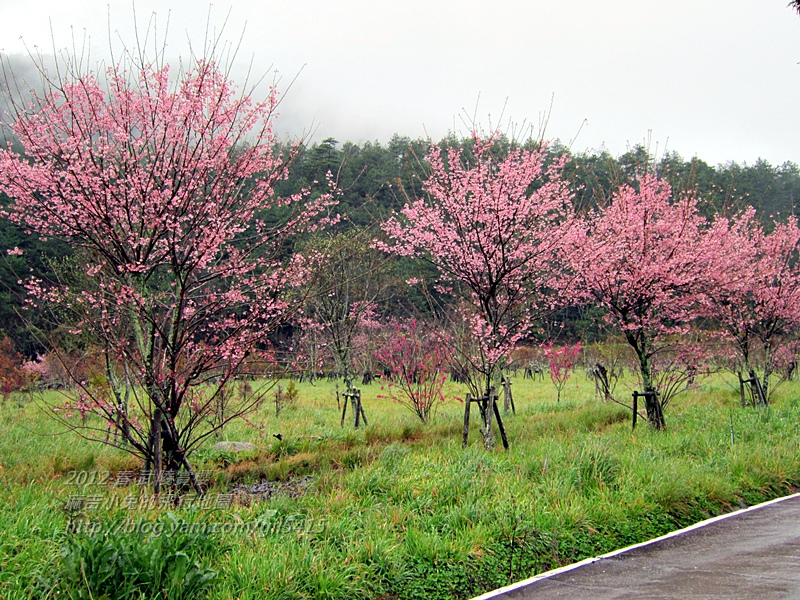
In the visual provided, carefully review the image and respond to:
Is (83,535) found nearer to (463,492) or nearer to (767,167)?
(463,492)

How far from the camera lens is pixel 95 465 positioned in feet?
28.8

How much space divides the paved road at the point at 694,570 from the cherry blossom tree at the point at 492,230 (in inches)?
166

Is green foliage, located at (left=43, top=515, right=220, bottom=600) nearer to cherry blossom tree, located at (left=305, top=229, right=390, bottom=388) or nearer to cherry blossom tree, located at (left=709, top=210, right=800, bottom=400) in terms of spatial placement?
cherry blossom tree, located at (left=305, top=229, right=390, bottom=388)

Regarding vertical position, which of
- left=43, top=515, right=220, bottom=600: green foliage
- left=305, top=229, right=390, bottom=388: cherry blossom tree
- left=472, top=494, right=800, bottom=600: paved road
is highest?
left=305, top=229, right=390, bottom=388: cherry blossom tree

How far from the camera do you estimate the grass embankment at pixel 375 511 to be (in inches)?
160

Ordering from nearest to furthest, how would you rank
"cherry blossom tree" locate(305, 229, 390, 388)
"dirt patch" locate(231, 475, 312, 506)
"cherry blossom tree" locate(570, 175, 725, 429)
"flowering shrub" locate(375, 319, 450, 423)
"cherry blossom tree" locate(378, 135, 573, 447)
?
1. "dirt patch" locate(231, 475, 312, 506)
2. "cherry blossom tree" locate(378, 135, 573, 447)
3. "cherry blossom tree" locate(570, 175, 725, 429)
4. "flowering shrub" locate(375, 319, 450, 423)
5. "cherry blossom tree" locate(305, 229, 390, 388)

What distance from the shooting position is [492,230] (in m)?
10.1

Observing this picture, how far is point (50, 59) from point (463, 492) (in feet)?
24.0

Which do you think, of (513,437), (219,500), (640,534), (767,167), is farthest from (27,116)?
(767,167)

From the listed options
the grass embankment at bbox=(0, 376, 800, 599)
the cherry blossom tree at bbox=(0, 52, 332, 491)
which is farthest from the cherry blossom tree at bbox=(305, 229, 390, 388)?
the cherry blossom tree at bbox=(0, 52, 332, 491)

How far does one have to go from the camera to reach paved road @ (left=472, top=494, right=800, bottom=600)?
14.2 feet

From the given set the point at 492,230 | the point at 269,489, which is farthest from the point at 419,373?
the point at 269,489

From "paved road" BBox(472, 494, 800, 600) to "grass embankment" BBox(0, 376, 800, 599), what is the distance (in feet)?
0.95

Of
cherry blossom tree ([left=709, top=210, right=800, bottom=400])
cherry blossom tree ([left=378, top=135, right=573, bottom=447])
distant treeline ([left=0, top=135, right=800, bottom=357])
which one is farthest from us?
distant treeline ([left=0, top=135, right=800, bottom=357])
